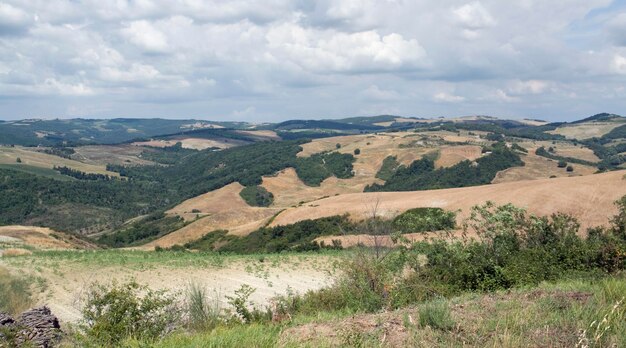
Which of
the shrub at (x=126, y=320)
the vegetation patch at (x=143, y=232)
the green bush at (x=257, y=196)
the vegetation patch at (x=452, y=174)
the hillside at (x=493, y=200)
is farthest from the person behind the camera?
the green bush at (x=257, y=196)

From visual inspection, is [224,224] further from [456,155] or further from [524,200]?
[456,155]

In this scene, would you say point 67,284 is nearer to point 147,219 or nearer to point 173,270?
point 173,270

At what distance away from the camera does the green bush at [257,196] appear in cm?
15614

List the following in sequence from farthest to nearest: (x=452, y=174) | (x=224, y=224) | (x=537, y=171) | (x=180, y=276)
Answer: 1. (x=452, y=174)
2. (x=537, y=171)
3. (x=224, y=224)
4. (x=180, y=276)

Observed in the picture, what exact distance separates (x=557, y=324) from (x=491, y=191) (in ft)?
221

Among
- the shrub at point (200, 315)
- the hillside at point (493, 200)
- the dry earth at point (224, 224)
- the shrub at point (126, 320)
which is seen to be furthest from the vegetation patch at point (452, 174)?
the shrub at point (126, 320)

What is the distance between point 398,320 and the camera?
8.46 meters

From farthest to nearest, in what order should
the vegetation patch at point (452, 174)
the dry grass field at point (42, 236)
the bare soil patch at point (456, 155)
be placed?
the bare soil patch at point (456, 155)
the vegetation patch at point (452, 174)
the dry grass field at point (42, 236)

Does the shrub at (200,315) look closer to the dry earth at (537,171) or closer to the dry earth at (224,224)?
the dry earth at (224,224)

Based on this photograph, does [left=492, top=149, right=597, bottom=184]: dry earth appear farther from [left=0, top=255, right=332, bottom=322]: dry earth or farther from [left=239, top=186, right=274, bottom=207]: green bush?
[left=0, top=255, right=332, bottom=322]: dry earth

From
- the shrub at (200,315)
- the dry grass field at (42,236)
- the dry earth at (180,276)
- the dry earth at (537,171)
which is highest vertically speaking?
the shrub at (200,315)

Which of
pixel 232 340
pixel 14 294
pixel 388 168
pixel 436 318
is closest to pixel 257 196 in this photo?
pixel 388 168

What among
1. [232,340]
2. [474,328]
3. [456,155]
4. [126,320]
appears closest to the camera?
[232,340]

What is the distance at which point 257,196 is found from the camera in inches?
6334
